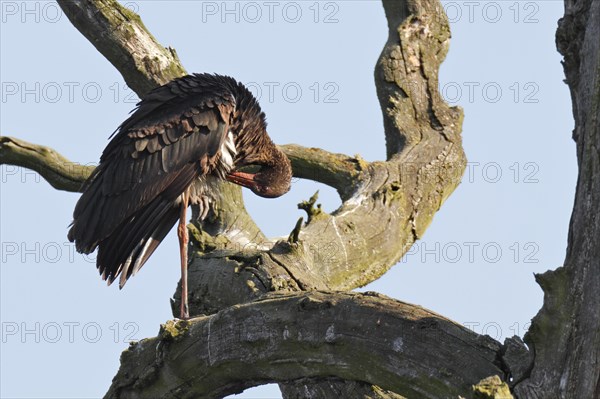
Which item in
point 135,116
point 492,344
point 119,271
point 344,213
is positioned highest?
point 135,116

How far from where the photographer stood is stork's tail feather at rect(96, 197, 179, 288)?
696 centimetres

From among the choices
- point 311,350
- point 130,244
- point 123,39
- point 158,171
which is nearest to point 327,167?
point 158,171

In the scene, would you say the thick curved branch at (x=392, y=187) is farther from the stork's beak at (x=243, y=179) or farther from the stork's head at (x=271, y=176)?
the stork's beak at (x=243, y=179)

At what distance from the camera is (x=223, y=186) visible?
8.06 meters

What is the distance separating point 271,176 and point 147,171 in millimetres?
1717

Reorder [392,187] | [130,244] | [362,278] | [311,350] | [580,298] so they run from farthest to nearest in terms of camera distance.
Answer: [392,187] < [362,278] < [130,244] < [311,350] < [580,298]

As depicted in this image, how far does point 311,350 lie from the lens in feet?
15.3

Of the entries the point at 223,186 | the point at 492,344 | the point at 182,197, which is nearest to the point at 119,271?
the point at 182,197

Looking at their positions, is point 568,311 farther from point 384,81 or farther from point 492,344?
point 384,81

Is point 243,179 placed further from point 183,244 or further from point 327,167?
point 183,244

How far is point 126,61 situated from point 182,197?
55.4 inches

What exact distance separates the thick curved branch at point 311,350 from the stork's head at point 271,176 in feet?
11.0

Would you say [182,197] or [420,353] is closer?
[420,353]

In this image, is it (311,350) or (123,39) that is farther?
(123,39)
